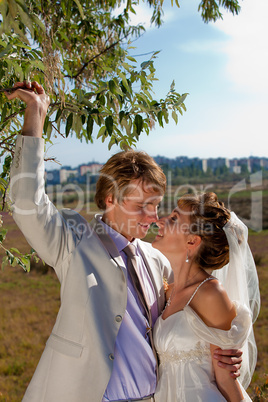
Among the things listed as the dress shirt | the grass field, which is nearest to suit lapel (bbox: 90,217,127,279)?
the dress shirt

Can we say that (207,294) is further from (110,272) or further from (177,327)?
(110,272)

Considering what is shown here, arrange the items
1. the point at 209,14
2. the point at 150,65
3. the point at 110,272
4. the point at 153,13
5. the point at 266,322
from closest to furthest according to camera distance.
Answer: the point at 110,272 → the point at 150,65 → the point at 153,13 → the point at 209,14 → the point at 266,322

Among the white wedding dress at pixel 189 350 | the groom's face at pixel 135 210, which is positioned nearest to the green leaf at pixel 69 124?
the groom's face at pixel 135 210

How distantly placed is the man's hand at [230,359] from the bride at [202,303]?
0.03m

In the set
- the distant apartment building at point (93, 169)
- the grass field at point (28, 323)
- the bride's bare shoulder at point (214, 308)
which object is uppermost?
the distant apartment building at point (93, 169)

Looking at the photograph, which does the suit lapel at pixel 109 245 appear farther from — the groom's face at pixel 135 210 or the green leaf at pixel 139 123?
the green leaf at pixel 139 123

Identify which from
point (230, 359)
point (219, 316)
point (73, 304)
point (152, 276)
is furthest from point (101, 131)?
point (230, 359)

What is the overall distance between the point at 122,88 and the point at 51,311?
1071cm

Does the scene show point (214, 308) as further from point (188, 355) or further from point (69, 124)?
point (69, 124)

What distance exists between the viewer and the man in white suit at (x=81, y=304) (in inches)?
59.1

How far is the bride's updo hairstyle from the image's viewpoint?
2043 millimetres

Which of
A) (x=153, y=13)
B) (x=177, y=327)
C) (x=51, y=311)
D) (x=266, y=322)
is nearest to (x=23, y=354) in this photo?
(x=51, y=311)

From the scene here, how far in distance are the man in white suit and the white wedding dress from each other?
0.08 metres

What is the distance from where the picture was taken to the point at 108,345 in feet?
5.31
